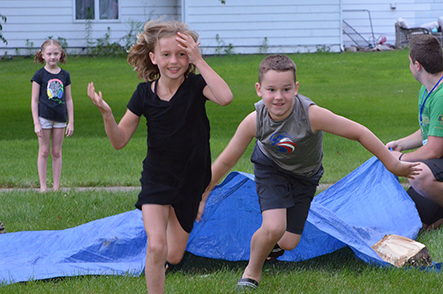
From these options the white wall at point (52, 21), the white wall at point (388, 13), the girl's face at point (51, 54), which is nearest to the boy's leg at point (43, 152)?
the girl's face at point (51, 54)

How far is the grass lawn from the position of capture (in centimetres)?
371

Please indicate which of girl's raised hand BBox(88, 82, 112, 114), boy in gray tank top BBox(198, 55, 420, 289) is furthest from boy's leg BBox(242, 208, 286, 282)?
girl's raised hand BBox(88, 82, 112, 114)

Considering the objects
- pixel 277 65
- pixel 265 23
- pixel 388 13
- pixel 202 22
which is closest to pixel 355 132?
pixel 277 65

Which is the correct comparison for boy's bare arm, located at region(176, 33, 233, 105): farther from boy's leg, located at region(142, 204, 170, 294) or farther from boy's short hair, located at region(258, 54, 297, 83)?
boy's leg, located at region(142, 204, 170, 294)

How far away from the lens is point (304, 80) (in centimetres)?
1856

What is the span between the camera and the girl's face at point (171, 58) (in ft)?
11.1

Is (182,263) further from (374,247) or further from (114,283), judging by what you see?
(374,247)

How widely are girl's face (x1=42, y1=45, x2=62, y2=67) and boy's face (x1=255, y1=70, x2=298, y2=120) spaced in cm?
401

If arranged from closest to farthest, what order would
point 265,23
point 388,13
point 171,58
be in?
point 171,58, point 265,23, point 388,13

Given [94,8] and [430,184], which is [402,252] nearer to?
[430,184]

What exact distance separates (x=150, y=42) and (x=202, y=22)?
59.9ft

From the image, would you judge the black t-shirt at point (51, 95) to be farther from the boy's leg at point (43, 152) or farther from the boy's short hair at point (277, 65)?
the boy's short hair at point (277, 65)

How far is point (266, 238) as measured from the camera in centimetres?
358

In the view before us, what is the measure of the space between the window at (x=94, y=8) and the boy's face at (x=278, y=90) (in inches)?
778
